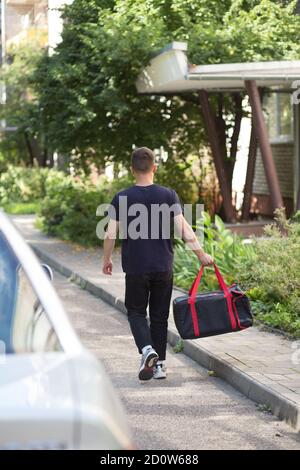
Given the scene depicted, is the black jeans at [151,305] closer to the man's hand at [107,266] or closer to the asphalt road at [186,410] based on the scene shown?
the man's hand at [107,266]

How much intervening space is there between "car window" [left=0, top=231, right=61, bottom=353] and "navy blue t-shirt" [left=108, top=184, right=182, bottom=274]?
11.0 ft

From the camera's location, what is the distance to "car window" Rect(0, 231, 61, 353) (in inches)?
146

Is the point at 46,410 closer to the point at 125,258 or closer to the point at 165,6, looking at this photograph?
the point at 125,258

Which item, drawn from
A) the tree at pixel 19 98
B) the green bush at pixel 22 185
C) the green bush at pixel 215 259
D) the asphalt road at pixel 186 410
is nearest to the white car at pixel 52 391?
the asphalt road at pixel 186 410

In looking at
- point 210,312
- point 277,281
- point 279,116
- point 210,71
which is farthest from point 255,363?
point 279,116

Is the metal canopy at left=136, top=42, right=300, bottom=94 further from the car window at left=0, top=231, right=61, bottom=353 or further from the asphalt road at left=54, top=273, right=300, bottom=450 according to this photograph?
the car window at left=0, top=231, right=61, bottom=353

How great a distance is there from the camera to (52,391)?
301cm

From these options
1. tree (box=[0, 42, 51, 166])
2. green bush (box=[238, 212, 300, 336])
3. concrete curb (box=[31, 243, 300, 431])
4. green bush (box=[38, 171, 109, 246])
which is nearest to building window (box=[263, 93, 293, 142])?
green bush (box=[38, 171, 109, 246])

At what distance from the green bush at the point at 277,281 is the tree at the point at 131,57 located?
7.03 m

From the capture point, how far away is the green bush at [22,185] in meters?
34.7

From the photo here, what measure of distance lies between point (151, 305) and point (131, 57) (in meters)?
10.6

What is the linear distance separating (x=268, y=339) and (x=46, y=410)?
260 inches

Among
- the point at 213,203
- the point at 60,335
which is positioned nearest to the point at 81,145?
the point at 213,203

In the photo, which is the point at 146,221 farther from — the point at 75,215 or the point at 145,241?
the point at 75,215
